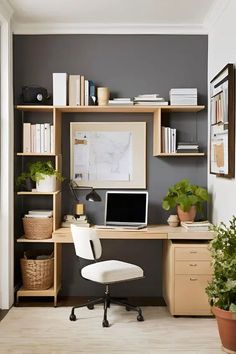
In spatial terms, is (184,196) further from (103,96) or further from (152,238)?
(103,96)

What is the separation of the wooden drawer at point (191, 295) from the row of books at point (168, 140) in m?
1.23

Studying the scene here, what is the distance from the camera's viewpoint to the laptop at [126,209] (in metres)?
4.70

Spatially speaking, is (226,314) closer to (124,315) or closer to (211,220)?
(124,315)

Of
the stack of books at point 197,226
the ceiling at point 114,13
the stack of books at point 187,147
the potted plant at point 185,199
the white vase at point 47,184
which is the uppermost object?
the ceiling at point 114,13

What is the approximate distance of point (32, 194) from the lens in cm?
479

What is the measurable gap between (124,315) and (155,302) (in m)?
0.56

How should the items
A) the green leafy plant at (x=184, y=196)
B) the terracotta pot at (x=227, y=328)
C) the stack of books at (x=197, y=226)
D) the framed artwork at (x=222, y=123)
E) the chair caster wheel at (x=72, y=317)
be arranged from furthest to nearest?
the green leafy plant at (x=184, y=196)
the stack of books at (x=197, y=226)
the chair caster wheel at (x=72, y=317)
the framed artwork at (x=222, y=123)
the terracotta pot at (x=227, y=328)

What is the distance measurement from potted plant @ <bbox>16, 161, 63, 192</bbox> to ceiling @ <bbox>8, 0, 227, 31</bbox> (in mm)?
1410

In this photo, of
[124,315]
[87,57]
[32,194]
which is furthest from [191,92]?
[124,315]

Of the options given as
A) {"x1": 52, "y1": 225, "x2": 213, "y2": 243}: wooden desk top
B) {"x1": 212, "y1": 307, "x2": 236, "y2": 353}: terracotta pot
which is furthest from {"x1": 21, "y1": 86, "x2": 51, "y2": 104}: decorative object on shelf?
{"x1": 212, "y1": 307, "x2": 236, "y2": 353}: terracotta pot

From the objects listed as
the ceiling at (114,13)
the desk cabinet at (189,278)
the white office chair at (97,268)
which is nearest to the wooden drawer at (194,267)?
the desk cabinet at (189,278)

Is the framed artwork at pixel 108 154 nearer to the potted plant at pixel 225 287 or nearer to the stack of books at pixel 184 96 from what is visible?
the stack of books at pixel 184 96

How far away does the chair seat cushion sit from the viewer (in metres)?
4.09

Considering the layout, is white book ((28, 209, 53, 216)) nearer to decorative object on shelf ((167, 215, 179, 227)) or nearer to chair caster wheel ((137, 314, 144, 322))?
decorative object on shelf ((167, 215, 179, 227))
